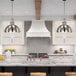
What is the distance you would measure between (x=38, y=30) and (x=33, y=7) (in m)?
1.66

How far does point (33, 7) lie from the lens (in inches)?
350

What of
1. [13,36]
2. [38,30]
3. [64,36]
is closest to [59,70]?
[38,30]

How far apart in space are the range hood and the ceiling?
0.41 m

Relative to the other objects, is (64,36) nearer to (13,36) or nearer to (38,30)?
(38,30)

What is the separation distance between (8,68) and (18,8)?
13.5ft

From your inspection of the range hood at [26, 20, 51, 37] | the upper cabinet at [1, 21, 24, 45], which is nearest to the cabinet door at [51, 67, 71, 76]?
the range hood at [26, 20, 51, 37]

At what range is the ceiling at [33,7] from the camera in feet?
26.7

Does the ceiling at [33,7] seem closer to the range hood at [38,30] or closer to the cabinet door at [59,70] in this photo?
the range hood at [38,30]

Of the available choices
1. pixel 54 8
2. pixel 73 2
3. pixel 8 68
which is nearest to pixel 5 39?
pixel 54 8

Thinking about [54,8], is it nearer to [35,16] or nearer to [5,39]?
[35,16]

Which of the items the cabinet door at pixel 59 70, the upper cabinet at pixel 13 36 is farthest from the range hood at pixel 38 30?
the cabinet door at pixel 59 70

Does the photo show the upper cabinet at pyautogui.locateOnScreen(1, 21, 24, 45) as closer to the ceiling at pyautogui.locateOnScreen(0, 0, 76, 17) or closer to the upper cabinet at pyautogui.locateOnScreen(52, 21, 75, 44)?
the ceiling at pyautogui.locateOnScreen(0, 0, 76, 17)

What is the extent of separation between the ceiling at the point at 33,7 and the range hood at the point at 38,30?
0.41 meters

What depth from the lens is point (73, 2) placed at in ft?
26.8
